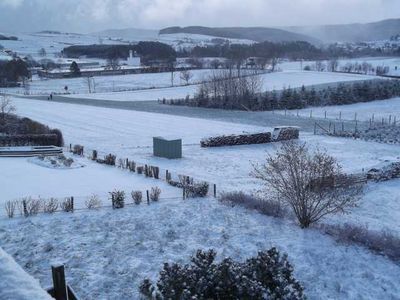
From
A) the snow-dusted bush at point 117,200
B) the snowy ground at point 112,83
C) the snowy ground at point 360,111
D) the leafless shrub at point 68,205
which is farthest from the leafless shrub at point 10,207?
the snowy ground at point 112,83

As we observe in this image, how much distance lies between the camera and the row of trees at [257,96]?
56969 mm

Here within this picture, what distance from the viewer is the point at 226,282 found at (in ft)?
28.9

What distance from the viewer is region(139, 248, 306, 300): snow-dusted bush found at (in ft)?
28.1

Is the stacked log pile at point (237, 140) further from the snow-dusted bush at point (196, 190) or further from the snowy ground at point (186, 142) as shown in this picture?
the snow-dusted bush at point (196, 190)

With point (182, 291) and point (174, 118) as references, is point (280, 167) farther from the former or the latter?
point (174, 118)

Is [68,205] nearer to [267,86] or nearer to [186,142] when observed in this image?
[186,142]

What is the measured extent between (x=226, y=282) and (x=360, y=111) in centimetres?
4966

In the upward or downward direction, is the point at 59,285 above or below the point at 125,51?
below

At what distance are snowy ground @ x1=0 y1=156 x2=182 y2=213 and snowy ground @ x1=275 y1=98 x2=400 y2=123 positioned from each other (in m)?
31.6

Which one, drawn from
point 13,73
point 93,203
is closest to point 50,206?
point 93,203

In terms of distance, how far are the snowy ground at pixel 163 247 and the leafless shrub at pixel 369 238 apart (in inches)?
13.7

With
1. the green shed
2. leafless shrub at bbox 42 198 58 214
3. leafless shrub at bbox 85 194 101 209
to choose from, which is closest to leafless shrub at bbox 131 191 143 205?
leafless shrub at bbox 85 194 101 209

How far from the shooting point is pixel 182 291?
8.41 m

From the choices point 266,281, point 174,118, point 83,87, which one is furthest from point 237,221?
point 83,87
